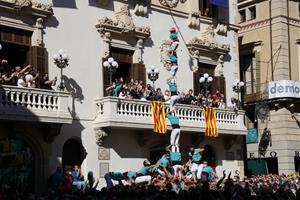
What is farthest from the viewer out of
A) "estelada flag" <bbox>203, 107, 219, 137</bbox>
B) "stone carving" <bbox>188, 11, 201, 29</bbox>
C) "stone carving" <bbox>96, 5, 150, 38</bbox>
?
"stone carving" <bbox>188, 11, 201, 29</bbox>

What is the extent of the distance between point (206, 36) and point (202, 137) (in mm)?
5099

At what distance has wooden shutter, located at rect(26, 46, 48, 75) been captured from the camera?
73.7 feet

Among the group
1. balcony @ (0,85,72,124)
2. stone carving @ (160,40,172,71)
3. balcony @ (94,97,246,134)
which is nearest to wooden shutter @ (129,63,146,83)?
stone carving @ (160,40,172,71)

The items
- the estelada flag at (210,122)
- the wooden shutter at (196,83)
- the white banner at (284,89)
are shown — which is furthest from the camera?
the white banner at (284,89)

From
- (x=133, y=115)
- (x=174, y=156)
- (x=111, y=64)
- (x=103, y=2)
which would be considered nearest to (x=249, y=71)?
(x=103, y=2)

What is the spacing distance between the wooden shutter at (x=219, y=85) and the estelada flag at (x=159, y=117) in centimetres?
497

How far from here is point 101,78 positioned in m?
24.6

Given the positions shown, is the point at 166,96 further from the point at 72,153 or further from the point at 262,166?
the point at 262,166

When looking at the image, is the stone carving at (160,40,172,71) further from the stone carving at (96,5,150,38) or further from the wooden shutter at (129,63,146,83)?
the wooden shutter at (129,63,146,83)

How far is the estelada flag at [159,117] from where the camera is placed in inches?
971

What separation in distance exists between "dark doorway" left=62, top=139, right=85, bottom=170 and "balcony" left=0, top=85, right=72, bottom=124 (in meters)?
1.77

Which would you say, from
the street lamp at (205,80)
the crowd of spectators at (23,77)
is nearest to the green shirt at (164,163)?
the crowd of spectators at (23,77)

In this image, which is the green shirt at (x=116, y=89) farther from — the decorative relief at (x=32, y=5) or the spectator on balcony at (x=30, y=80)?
the decorative relief at (x=32, y=5)

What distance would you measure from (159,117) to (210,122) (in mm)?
3270
